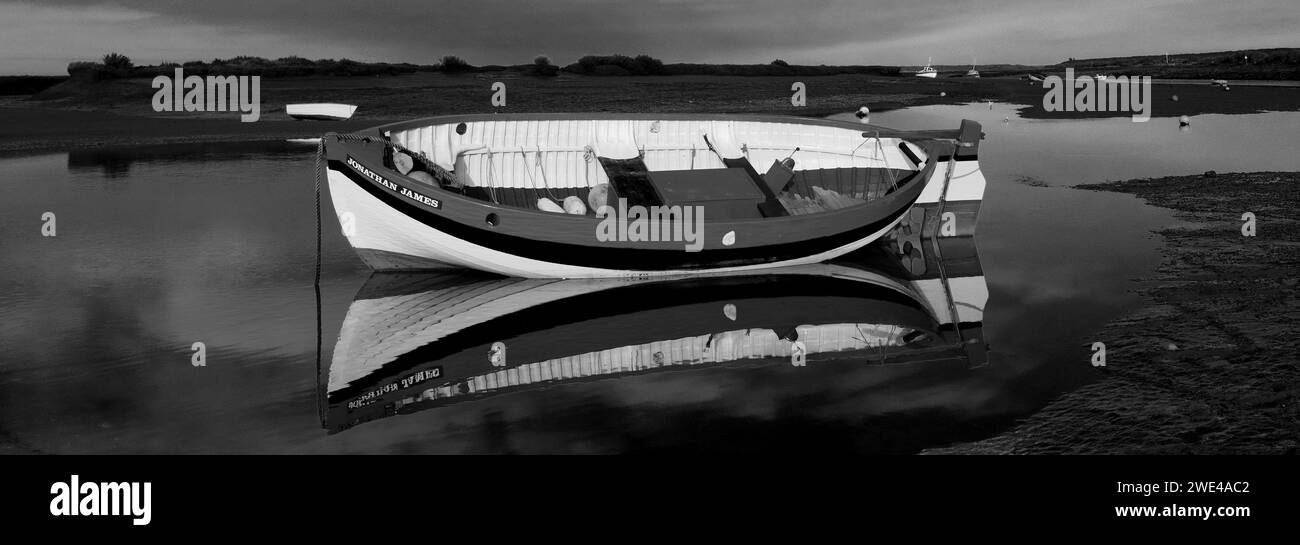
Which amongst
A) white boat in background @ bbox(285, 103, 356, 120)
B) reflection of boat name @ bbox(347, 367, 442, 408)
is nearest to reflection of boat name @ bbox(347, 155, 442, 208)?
white boat in background @ bbox(285, 103, 356, 120)

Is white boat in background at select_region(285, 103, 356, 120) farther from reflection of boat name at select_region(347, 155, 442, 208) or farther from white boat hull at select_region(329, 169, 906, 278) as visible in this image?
reflection of boat name at select_region(347, 155, 442, 208)

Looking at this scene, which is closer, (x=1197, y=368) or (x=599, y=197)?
(x=1197, y=368)

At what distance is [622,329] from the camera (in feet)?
52.7

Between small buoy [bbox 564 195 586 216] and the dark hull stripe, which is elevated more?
small buoy [bbox 564 195 586 216]

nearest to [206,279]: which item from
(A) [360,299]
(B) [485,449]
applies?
(A) [360,299]

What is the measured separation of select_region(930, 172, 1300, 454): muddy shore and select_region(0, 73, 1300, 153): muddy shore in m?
37.2

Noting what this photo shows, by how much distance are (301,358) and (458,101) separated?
46492 mm

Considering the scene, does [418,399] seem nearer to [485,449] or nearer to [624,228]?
[485,449]

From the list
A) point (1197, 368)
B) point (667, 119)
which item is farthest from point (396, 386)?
point (667, 119)

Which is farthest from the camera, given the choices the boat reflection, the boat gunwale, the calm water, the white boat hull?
the boat gunwale

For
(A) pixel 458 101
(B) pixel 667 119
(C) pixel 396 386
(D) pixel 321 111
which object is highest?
(A) pixel 458 101

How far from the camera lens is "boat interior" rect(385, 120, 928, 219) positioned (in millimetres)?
21000

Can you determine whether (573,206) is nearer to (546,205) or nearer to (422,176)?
(546,205)

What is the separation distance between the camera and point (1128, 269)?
63.8 ft
